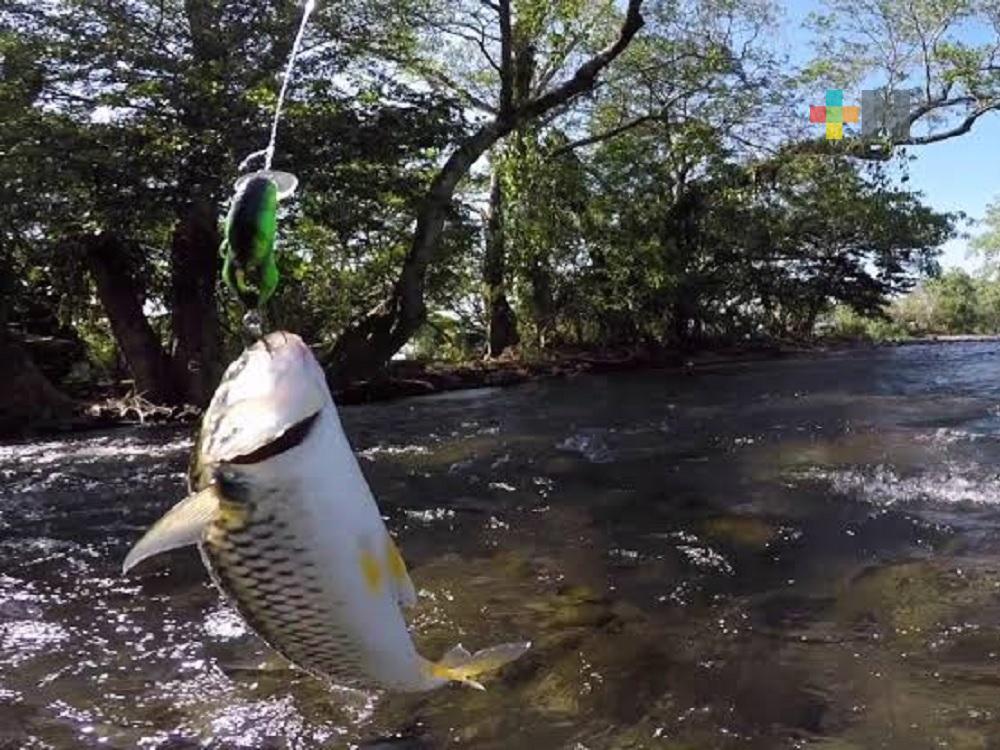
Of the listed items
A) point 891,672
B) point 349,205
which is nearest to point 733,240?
point 349,205

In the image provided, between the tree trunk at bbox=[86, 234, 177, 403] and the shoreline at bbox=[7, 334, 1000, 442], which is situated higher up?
the tree trunk at bbox=[86, 234, 177, 403]

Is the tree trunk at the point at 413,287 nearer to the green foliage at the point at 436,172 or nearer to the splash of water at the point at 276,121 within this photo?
the green foliage at the point at 436,172

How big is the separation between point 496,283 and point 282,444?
24915 mm

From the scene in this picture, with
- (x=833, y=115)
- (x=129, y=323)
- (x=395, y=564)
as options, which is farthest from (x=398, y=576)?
(x=833, y=115)

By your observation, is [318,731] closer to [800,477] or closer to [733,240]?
[800,477]

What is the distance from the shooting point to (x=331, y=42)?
18438 mm

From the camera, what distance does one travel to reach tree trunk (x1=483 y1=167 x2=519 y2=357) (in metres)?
26.0

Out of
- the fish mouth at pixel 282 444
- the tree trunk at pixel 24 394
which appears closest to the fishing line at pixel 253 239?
the fish mouth at pixel 282 444

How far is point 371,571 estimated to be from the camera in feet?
6.14

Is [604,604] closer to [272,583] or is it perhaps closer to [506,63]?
[272,583]

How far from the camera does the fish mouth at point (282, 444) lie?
164 centimetres

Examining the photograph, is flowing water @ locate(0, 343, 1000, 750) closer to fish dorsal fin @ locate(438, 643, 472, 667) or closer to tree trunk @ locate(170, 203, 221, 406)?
fish dorsal fin @ locate(438, 643, 472, 667)

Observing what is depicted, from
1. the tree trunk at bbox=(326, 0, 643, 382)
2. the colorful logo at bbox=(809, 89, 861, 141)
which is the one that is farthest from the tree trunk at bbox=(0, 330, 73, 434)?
the colorful logo at bbox=(809, 89, 861, 141)

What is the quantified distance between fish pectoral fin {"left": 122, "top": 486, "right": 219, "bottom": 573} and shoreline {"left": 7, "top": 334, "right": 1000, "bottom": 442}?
15.2m
